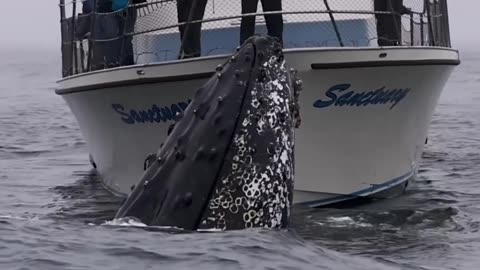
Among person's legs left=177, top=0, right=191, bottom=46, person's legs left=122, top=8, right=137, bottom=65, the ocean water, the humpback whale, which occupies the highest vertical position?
person's legs left=177, top=0, right=191, bottom=46

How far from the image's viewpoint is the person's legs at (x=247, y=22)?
447 inches

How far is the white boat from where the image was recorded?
37.0 feet

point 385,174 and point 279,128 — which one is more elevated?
point 279,128

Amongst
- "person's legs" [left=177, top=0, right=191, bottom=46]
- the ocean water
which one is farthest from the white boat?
the ocean water

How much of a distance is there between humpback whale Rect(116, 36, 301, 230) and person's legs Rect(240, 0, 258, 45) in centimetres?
388

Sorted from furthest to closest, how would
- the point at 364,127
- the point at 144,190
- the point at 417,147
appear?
the point at 417,147 → the point at 364,127 → the point at 144,190

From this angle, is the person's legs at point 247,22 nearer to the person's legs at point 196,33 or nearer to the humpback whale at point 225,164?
the person's legs at point 196,33

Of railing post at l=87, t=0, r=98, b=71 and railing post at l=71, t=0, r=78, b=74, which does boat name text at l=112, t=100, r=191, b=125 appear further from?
railing post at l=71, t=0, r=78, b=74

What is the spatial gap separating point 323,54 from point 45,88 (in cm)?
2658

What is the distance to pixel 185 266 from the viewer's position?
19.8ft

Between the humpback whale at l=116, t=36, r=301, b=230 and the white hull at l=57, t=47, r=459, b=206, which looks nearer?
the humpback whale at l=116, t=36, r=301, b=230

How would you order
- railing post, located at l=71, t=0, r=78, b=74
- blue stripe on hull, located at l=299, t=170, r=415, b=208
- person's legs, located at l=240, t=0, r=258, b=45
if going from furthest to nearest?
railing post, located at l=71, t=0, r=78, b=74 → blue stripe on hull, located at l=299, t=170, r=415, b=208 → person's legs, located at l=240, t=0, r=258, b=45

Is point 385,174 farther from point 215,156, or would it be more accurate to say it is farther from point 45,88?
point 45,88

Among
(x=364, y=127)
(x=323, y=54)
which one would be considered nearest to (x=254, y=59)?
(x=323, y=54)
